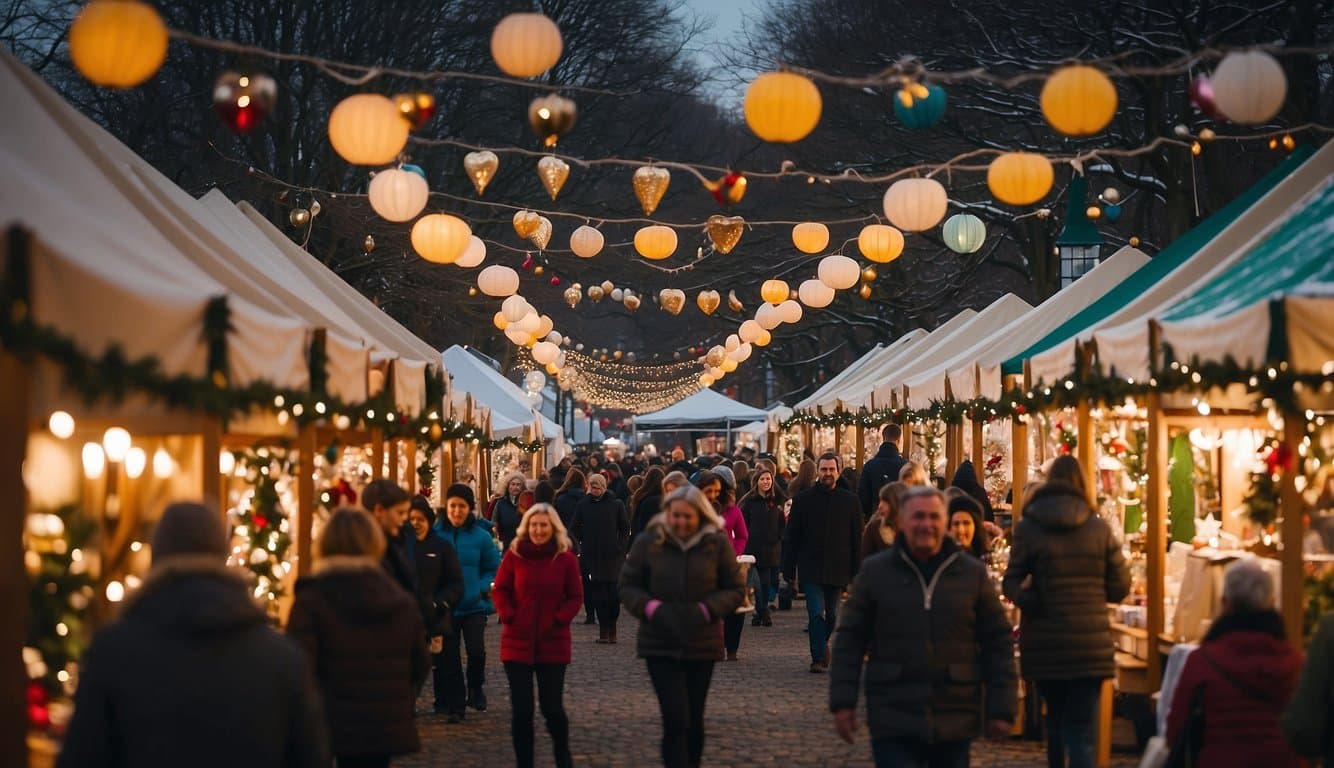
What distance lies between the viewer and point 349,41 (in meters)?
27.6

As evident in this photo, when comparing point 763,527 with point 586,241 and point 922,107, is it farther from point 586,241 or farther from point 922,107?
point 922,107

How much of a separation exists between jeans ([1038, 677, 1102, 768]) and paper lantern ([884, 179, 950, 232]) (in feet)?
18.1

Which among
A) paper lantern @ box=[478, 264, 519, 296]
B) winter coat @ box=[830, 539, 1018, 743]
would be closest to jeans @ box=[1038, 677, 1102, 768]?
winter coat @ box=[830, 539, 1018, 743]

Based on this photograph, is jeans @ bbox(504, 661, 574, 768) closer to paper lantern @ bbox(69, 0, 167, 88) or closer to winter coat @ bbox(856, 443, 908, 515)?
paper lantern @ bbox(69, 0, 167, 88)

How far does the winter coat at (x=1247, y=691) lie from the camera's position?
6887 mm

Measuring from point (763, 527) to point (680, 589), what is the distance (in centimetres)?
971

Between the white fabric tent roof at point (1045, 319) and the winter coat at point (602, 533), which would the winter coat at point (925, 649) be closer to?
the white fabric tent roof at point (1045, 319)

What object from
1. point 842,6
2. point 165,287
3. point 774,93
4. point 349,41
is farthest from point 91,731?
point 842,6

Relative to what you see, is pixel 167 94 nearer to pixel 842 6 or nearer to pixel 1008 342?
pixel 842 6

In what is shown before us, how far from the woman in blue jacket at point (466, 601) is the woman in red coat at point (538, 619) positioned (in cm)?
250

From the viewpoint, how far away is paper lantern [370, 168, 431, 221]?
1302cm

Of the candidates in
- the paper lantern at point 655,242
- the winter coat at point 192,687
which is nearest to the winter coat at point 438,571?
the winter coat at point 192,687

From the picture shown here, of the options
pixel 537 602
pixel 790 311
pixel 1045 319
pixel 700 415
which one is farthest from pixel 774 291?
pixel 700 415

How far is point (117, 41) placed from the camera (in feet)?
27.3
